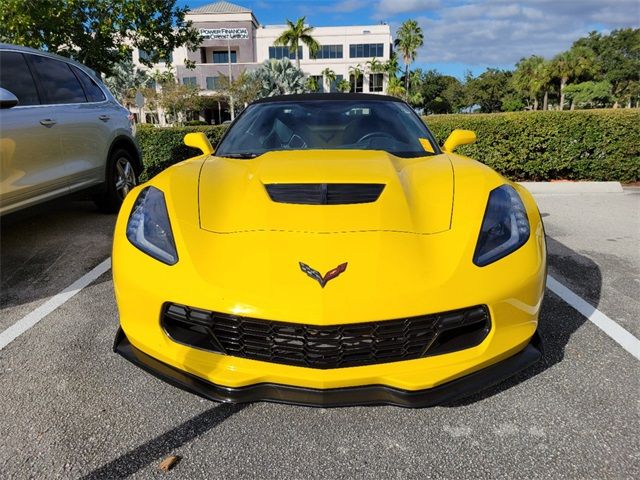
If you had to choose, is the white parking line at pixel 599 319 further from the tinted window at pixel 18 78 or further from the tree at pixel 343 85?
the tree at pixel 343 85

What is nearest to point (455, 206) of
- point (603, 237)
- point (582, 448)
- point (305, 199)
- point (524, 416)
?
point (305, 199)

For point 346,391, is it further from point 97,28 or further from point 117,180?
point 97,28

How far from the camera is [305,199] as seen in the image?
6.93 feet

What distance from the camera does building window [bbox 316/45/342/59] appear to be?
202 feet

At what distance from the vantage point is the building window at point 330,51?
61.5 meters

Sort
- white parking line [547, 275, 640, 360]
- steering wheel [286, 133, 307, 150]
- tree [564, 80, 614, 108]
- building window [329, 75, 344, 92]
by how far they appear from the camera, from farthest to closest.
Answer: building window [329, 75, 344, 92]
tree [564, 80, 614, 108]
steering wheel [286, 133, 307, 150]
white parking line [547, 275, 640, 360]

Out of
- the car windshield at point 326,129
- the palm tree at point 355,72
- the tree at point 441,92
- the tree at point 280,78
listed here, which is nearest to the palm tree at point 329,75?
the palm tree at point 355,72

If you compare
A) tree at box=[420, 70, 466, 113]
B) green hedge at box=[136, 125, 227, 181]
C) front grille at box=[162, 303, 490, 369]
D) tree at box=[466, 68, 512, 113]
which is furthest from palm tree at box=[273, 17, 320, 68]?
front grille at box=[162, 303, 490, 369]

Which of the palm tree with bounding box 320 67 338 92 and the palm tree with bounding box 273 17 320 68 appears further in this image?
the palm tree with bounding box 320 67 338 92

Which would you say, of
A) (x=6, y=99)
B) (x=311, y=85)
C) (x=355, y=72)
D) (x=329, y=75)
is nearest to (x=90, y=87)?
(x=6, y=99)

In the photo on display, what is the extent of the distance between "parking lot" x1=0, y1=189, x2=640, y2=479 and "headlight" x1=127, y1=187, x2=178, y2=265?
2.33ft

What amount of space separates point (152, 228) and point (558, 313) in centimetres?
251

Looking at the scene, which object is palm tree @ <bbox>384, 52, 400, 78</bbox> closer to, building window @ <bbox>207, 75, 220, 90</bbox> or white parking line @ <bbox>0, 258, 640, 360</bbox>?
building window @ <bbox>207, 75, 220, 90</bbox>

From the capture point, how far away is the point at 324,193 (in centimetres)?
213
